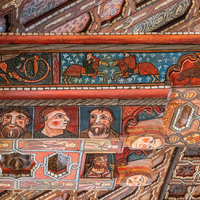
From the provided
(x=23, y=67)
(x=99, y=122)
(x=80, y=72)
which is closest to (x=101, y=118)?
(x=99, y=122)

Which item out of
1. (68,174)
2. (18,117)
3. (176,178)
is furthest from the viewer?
(176,178)

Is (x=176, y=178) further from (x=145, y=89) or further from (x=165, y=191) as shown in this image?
(x=145, y=89)

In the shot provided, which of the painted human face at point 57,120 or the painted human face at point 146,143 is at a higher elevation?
the painted human face at point 57,120

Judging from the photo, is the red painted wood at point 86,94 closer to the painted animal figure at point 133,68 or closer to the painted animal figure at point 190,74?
the painted animal figure at point 133,68

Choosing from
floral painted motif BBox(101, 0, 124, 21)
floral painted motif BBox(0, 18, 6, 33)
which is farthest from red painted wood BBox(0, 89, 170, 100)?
floral painted motif BBox(101, 0, 124, 21)

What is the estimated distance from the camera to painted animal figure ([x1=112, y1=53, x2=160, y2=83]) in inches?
190

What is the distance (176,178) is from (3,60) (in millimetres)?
4225

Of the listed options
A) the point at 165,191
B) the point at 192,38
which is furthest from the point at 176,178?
the point at 192,38

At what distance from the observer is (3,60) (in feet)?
15.6

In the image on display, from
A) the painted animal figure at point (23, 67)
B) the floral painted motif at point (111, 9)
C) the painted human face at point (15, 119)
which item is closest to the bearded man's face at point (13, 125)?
the painted human face at point (15, 119)

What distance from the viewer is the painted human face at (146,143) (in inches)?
189

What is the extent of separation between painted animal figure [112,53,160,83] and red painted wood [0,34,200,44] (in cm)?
24

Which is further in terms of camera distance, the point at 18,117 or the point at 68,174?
the point at 68,174

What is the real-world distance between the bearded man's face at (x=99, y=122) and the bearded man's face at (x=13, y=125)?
80cm
